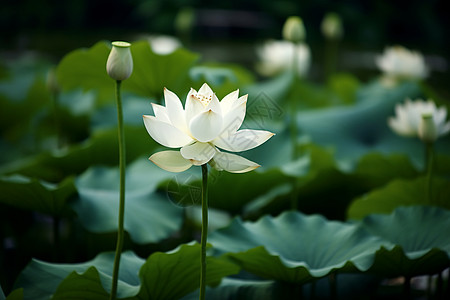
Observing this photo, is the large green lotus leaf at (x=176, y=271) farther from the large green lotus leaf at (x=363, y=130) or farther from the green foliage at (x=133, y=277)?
the large green lotus leaf at (x=363, y=130)

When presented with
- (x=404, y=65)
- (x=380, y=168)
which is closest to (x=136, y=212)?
(x=380, y=168)

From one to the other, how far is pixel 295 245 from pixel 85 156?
722 mm

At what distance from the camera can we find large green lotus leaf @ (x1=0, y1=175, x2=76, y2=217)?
104 cm

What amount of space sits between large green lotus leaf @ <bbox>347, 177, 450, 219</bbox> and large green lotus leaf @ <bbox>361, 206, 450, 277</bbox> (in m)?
0.13

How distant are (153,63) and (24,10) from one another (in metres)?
5.12

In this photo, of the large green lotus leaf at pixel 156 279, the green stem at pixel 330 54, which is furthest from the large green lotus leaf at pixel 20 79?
the green stem at pixel 330 54

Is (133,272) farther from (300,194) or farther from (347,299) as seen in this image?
(300,194)

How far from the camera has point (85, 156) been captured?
4.83ft

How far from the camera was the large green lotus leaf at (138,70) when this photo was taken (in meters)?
1.16

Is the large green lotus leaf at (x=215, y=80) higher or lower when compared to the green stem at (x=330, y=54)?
higher

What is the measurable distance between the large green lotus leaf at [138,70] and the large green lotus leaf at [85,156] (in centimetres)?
21

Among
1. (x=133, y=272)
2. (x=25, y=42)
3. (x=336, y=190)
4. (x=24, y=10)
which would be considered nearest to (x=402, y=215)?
(x=336, y=190)

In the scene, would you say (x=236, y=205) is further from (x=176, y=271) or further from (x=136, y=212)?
(x=176, y=271)

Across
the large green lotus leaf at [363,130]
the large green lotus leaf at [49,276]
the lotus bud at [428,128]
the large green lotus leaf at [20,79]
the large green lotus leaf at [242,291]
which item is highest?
the lotus bud at [428,128]
